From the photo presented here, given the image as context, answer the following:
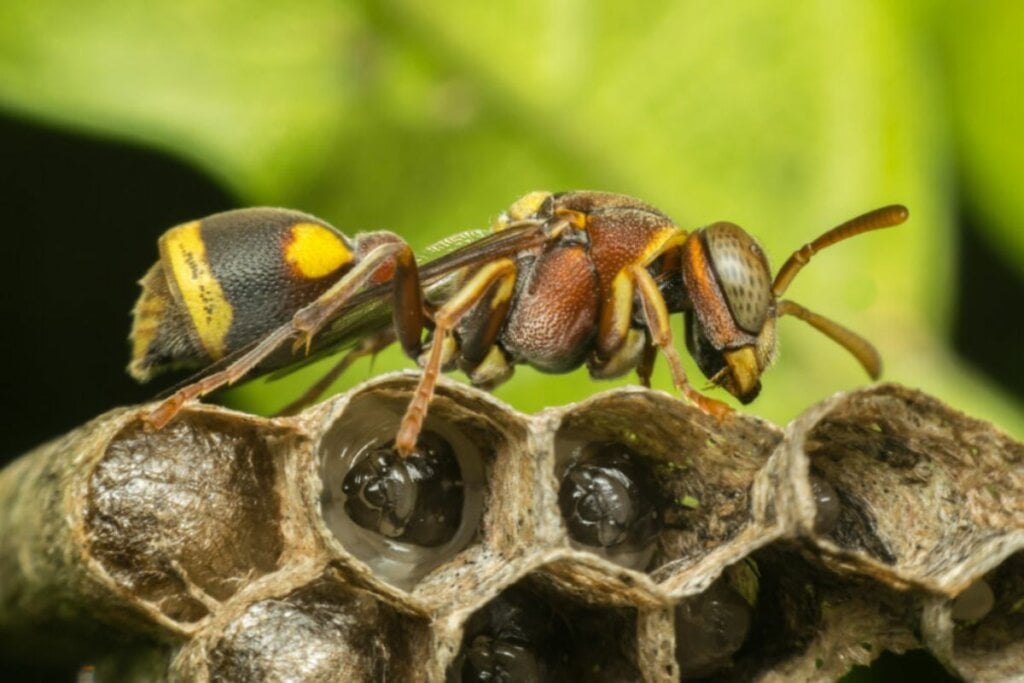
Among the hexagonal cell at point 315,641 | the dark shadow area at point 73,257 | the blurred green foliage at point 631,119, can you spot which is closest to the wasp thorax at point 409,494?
the hexagonal cell at point 315,641

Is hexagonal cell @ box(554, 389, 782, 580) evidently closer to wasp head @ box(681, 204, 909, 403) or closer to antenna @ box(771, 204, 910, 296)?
wasp head @ box(681, 204, 909, 403)

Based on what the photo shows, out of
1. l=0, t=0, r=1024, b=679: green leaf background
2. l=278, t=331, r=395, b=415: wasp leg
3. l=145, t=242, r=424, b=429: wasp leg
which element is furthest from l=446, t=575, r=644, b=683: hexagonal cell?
l=0, t=0, r=1024, b=679: green leaf background

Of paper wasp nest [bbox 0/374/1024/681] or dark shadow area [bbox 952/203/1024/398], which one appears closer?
paper wasp nest [bbox 0/374/1024/681]

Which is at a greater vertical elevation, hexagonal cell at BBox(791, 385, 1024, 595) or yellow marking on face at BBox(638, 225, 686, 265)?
yellow marking on face at BBox(638, 225, 686, 265)

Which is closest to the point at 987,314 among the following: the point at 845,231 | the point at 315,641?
the point at 845,231

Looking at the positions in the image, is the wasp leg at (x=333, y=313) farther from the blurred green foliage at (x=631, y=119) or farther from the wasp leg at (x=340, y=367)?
the blurred green foliage at (x=631, y=119)

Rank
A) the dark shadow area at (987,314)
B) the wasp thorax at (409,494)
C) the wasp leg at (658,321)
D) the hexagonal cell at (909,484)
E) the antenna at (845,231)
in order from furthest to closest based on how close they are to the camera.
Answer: the dark shadow area at (987,314), the antenna at (845,231), the wasp leg at (658,321), the wasp thorax at (409,494), the hexagonal cell at (909,484)
